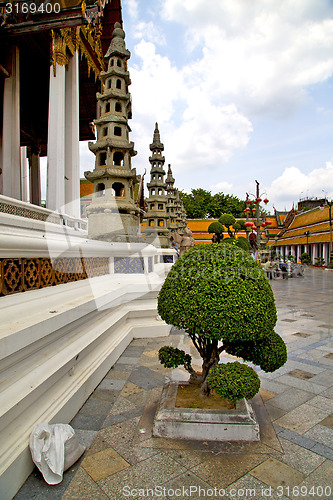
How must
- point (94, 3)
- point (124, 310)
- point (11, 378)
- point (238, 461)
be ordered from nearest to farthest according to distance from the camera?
1. point (11, 378)
2. point (238, 461)
3. point (124, 310)
4. point (94, 3)

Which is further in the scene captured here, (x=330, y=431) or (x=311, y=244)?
(x=311, y=244)

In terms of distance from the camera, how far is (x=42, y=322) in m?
2.44

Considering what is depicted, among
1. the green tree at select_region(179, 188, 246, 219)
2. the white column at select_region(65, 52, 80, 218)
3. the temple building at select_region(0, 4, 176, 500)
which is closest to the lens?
the temple building at select_region(0, 4, 176, 500)

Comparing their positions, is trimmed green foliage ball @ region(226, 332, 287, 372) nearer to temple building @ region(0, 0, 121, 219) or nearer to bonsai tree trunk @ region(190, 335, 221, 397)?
bonsai tree trunk @ region(190, 335, 221, 397)

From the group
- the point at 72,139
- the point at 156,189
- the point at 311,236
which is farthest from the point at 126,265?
the point at 311,236

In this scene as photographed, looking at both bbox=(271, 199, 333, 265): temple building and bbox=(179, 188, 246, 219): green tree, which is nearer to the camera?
bbox=(271, 199, 333, 265): temple building

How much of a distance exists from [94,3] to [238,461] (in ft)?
39.1

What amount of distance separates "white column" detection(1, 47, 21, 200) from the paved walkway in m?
9.85

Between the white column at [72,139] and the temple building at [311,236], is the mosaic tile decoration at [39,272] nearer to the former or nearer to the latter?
the white column at [72,139]

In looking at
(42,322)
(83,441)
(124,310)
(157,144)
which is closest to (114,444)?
(83,441)

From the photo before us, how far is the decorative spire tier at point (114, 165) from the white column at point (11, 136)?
5881mm

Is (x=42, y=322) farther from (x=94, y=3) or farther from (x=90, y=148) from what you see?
(x=94, y=3)

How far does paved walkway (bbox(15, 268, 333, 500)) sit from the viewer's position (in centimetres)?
207
